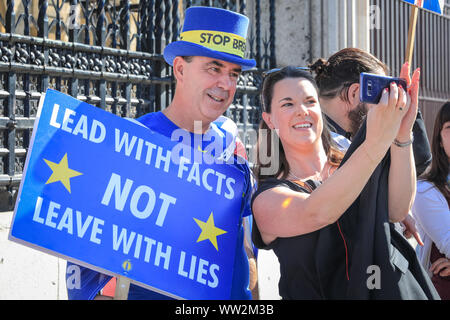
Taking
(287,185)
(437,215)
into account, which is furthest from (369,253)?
(437,215)

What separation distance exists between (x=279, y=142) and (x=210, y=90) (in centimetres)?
48

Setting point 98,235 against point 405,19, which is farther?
point 405,19

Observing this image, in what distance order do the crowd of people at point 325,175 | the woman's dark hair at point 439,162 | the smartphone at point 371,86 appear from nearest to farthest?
the smartphone at point 371,86, the crowd of people at point 325,175, the woman's dark hair at point 439,162

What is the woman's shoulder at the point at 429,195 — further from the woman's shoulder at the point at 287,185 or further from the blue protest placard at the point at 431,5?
the woman's shoulder at the point at 287,185

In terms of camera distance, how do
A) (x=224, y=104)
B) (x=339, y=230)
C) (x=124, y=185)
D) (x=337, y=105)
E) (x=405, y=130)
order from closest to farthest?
1. (x=405, y=130)
2. (x=339, y=230)
3. (x=124, y=185)
4. (x=224, y=104)
5. (x=337, y=105)

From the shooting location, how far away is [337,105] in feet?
10.3

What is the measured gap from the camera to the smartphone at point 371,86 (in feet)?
6.24

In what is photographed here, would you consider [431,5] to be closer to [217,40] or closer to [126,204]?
[217,40]

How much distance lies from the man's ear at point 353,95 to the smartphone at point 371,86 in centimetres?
111

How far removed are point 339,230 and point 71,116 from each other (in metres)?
1.15

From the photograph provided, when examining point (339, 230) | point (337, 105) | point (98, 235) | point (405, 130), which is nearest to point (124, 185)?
point (98, 235)

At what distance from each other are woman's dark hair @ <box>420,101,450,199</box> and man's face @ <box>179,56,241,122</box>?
1.45 metres

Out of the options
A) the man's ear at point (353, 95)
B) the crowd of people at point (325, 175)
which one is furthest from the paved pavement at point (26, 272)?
the man's ear at point (353, 95)
